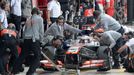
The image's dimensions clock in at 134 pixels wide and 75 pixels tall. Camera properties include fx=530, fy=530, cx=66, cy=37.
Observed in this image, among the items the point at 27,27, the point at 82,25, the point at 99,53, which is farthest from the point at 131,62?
the point at 82,25

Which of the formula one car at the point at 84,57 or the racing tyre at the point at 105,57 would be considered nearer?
the formula one car at the point at 84,57

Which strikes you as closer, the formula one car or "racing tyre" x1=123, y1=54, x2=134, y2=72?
the formula one car

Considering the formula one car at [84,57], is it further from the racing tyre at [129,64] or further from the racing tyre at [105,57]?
the racing tyre at [129,64]

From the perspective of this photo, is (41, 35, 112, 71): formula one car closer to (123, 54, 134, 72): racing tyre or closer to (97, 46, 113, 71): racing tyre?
(97, 46, 113, 71): racing tyre

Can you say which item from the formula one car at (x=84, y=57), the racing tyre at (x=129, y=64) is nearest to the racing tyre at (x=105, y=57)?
the formula one car at (x=84, y=57)

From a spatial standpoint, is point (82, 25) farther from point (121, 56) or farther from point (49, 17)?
point (121, 56)

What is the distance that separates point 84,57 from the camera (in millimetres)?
15367

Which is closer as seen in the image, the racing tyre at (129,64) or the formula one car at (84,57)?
the formula one car at (84,57)

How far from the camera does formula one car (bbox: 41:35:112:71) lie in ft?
49.1

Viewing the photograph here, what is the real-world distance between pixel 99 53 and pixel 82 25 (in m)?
4.73

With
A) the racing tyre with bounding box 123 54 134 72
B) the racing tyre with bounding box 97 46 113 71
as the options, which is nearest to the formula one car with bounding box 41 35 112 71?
the racing tyre with bounding box 97 46 113 71

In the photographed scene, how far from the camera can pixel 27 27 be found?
1424 cm

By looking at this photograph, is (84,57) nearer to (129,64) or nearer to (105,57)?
(105,57)

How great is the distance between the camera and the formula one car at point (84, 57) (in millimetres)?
14961
